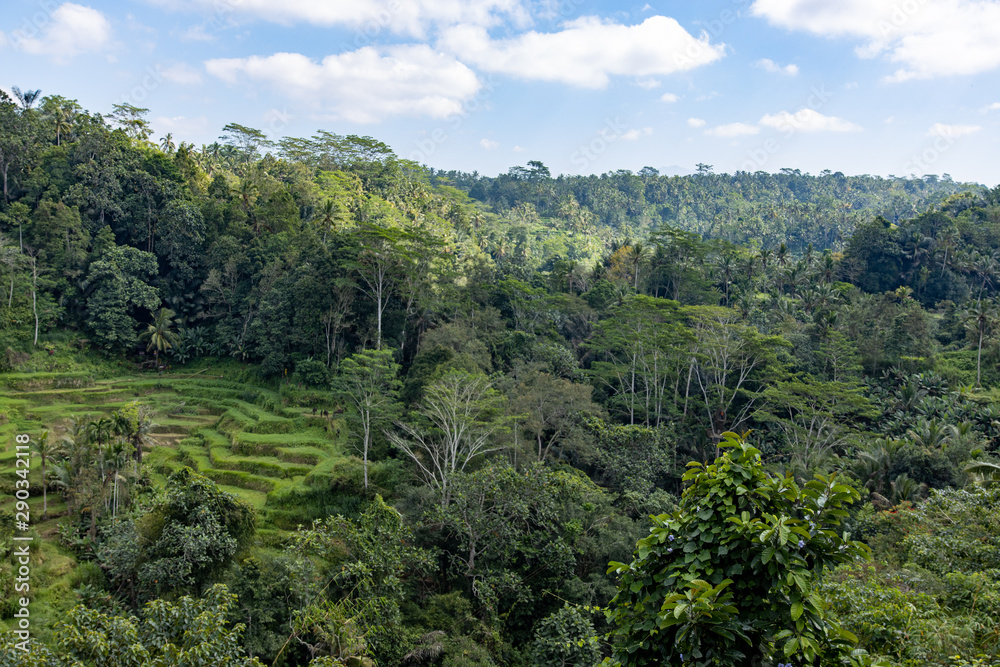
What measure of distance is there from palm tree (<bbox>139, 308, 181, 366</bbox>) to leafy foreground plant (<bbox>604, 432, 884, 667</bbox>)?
30828 mm

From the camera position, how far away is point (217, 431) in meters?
23.2

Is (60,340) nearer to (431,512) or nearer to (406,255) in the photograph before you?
(406,255)

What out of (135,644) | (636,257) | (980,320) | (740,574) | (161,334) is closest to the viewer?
(740,574)

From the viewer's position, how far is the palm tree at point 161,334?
28844 millimetres

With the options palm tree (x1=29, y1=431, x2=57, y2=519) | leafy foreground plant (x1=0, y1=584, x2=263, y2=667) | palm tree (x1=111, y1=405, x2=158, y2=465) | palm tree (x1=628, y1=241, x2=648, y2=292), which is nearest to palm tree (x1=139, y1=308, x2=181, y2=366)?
palm tree (x1=29, y1=431, x2=57, y2=519)

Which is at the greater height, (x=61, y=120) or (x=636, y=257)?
(x=61, y=120)

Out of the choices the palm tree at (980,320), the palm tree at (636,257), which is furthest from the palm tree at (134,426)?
the palm tree at (980,320)

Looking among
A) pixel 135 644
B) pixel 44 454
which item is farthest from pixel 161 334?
pixel 135 644

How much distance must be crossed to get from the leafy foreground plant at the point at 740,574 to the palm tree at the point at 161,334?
101ft

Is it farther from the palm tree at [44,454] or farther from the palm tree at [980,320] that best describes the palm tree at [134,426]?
the palm tree at [980,320]

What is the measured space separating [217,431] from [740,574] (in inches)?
934

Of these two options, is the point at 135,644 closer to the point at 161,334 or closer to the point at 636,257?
the point at 161,334

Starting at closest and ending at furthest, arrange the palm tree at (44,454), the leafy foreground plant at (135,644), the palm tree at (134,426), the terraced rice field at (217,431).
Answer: the leafy foreground plant at (135,644) → the palm tree at (134,426) → the palm tree at (44,454) → the terraced rice field at (217,431)

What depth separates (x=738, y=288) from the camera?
4012cm
